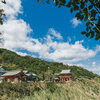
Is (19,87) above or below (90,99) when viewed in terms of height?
below

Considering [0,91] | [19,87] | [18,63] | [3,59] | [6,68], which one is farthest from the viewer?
[3,59]

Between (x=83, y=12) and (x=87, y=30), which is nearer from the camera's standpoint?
(x=83, y=12)

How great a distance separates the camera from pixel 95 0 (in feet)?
6.01

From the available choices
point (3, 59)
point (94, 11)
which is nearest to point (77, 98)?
point (94, 11)

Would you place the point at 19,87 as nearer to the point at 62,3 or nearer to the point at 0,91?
the point at 0,91

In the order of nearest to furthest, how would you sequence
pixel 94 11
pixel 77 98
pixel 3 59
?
pixel 94 11
pixel 77 98
pixel 3 59

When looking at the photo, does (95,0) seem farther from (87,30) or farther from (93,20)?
(87,30)

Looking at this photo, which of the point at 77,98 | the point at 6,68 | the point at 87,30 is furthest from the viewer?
the point at 6,68

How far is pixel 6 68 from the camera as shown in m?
89.2

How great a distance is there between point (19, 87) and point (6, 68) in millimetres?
88424

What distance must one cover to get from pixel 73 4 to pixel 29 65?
302 feet

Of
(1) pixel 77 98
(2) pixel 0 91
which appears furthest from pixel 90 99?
(2) pixel 0 91

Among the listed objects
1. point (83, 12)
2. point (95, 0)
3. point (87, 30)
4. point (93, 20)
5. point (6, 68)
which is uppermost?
point (95, 0)

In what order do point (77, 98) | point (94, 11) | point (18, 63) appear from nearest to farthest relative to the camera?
1. point (94, 11)
2. point (77, 98)
3. point (18, 63)
